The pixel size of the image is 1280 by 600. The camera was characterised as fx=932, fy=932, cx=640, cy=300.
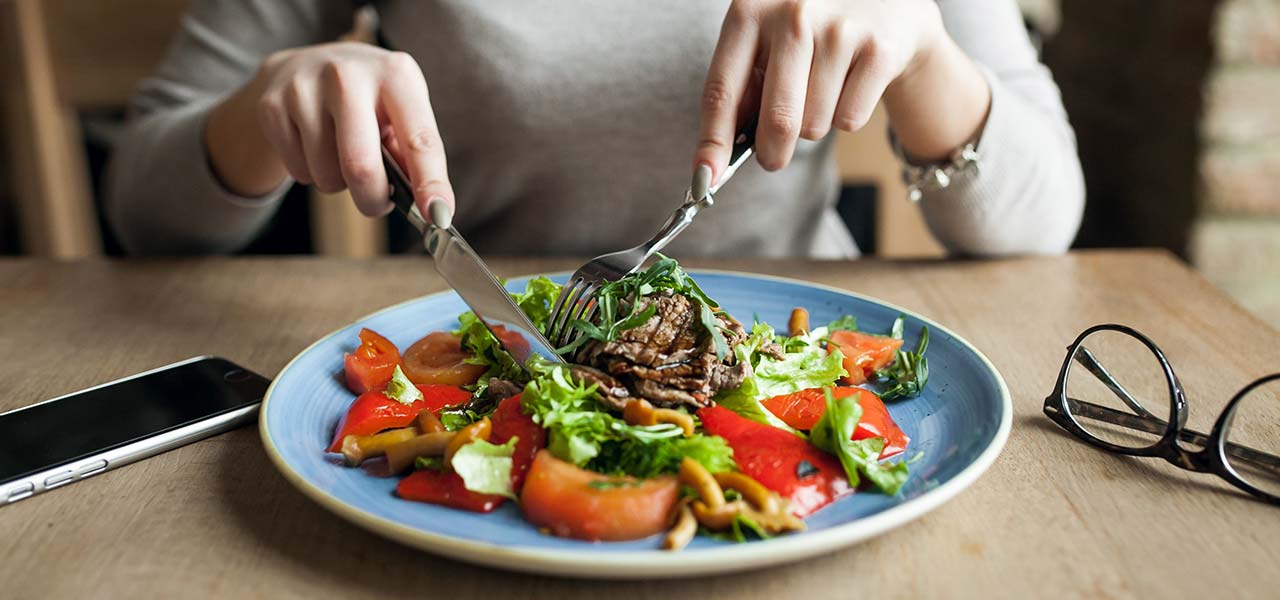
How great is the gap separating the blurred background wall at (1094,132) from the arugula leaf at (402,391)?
1560 millimetres

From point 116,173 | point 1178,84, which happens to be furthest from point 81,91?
point 1178,84

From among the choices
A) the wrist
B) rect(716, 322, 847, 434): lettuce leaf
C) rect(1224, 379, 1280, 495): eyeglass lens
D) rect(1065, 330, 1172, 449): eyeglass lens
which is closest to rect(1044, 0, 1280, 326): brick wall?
the wrist

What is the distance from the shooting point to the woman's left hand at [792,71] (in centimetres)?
118

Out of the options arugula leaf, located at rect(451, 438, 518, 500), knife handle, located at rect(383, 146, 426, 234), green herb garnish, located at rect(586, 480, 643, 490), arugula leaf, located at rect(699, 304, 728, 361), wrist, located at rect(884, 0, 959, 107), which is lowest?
arugula leaf, located at rect(451, 438, 518, 500)

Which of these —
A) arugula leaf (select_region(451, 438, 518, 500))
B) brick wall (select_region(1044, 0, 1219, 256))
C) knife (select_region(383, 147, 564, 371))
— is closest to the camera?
arugula leaf (select_region(451, 438, 518, 500))

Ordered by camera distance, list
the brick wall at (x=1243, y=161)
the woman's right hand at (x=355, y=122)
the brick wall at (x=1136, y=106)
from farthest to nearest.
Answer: the brick wall at (x=1136, y=106) < the brick wall at (x=1243, y=161) < the woman's right hand at (x=355, y=122)

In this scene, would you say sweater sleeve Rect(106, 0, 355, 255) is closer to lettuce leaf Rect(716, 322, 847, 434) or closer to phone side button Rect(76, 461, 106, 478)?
phone side button Rect(76, 461, 106, 478)

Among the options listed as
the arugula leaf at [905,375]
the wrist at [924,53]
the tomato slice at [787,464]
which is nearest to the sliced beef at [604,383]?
the tomato slice at [787,464]

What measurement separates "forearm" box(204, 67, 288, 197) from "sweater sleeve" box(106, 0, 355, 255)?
0.02 metres

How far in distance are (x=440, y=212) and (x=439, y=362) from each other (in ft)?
0.63

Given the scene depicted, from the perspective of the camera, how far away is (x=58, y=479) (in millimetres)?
915

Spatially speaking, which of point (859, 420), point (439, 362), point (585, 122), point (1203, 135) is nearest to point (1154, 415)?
point (859, 420)

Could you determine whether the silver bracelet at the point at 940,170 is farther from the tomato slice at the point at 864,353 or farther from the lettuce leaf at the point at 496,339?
the lettuce leaf at the point at 496,339

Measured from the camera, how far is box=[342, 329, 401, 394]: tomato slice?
1.09 meters
